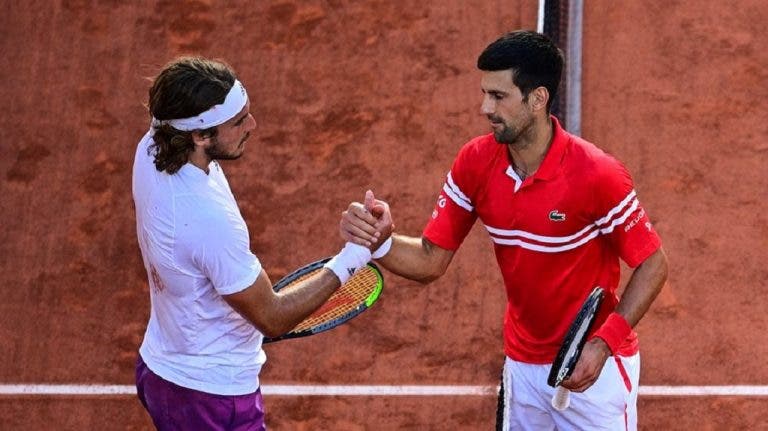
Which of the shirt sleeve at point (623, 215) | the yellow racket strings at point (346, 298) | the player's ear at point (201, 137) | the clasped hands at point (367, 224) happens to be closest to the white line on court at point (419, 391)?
the yellow racket strings at point (346, 298)

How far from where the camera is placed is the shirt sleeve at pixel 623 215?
4641 mm

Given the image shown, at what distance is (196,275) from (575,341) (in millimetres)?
1370

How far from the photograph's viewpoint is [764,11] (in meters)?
8.80

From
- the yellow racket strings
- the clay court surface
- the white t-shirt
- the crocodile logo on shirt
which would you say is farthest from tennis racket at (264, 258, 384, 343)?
the clay court surface

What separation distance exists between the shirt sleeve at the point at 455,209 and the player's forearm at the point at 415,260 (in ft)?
0.14

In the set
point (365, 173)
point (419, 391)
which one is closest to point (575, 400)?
point (419, 391)

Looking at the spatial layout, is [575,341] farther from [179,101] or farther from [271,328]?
[179,101]

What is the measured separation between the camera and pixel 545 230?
15.6ft

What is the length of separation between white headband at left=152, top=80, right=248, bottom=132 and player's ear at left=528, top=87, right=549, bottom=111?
1.13m

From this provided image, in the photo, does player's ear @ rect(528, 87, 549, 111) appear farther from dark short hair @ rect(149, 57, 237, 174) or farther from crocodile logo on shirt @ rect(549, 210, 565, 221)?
dark short hair @ rect(149, 57, 237, 174)

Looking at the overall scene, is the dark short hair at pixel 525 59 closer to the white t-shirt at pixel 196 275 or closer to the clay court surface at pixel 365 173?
the white t-shirt at pixel 196 275

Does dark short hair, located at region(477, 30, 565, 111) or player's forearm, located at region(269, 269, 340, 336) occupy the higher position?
dark short hair, located at region(477, 30, 565, 111)

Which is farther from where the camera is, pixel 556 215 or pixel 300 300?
pixel 556 215

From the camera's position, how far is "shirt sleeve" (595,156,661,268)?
4.64 m
